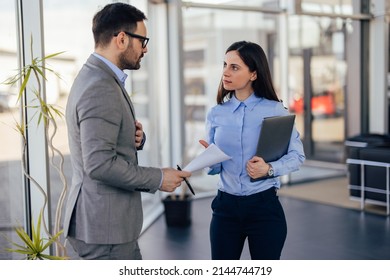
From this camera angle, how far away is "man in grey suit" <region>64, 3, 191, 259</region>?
1806 mm

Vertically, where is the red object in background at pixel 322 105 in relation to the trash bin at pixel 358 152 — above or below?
above

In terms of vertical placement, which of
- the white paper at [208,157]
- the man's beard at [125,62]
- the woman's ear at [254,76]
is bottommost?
the white paper at [208,157]

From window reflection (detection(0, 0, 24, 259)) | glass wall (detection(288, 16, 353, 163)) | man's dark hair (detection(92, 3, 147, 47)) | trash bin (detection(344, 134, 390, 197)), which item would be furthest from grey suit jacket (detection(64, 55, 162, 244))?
glass wall (detection(288, 16, 353, 163))

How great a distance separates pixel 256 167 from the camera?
85.9 inches

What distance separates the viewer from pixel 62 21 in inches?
148

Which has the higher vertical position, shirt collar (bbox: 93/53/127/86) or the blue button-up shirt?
shirt collar (bbox: 93/53/127/86)

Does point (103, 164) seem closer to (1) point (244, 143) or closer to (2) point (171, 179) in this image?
(2) point (171, 179)

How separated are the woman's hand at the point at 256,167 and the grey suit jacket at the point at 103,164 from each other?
0.43 meters

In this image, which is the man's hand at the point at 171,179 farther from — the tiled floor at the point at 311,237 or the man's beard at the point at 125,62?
the tiled floor at the point at 311,237

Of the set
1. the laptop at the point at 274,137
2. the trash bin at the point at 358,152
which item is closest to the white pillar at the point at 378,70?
the trash bin at the point at 358,152

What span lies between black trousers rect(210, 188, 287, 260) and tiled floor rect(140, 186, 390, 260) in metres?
1.94

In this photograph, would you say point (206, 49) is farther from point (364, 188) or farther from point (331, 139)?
point (331, 139)

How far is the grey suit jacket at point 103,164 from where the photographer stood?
180cm

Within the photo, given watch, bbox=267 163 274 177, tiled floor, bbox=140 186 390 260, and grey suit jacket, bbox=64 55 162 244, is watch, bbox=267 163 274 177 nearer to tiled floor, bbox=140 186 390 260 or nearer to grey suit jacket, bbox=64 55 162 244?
grey suit jacket, bbox=64 55 162 244
